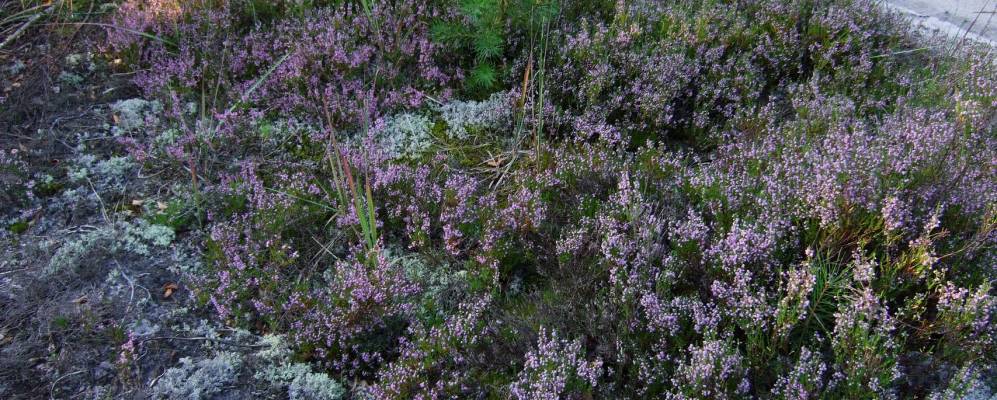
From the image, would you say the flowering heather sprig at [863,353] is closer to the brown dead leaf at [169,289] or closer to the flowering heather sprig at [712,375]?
the flowering heather sprig at [712,375]

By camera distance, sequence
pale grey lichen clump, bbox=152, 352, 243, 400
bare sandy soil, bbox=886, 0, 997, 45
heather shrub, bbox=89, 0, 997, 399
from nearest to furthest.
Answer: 1. heather shrub, bbox=89, 0, 997, 399
2. pale grey lichen clump, bbox=152, 352, 243, 400
3. bare sandy soil, bbox=886, 0, 997, 45

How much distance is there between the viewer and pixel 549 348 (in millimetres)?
2490

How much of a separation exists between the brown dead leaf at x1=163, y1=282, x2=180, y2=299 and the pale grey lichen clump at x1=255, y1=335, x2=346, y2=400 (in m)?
0.57

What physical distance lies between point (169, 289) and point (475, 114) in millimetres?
1945

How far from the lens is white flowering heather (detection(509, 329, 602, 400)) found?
93.3 inches

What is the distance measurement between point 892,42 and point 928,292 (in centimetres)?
271

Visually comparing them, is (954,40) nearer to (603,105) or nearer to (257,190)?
(603,105)

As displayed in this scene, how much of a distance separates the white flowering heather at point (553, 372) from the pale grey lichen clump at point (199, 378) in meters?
1.17

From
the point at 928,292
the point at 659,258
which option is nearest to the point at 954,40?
the point at 928,292

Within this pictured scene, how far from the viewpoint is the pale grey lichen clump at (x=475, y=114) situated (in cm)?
403

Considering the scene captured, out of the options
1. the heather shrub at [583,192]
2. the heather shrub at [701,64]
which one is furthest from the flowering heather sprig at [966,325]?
the heather shrub at [701,64]

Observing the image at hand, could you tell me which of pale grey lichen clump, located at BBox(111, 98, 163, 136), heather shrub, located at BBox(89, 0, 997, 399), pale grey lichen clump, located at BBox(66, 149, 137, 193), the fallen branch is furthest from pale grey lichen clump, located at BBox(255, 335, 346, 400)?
the fallen branch

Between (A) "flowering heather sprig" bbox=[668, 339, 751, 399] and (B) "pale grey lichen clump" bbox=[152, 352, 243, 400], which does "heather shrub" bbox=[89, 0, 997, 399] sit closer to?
(A) "flowering heather sprig" bbox=[668, 339, 751, 399]

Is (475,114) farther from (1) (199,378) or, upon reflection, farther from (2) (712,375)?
(2) (712,375)
